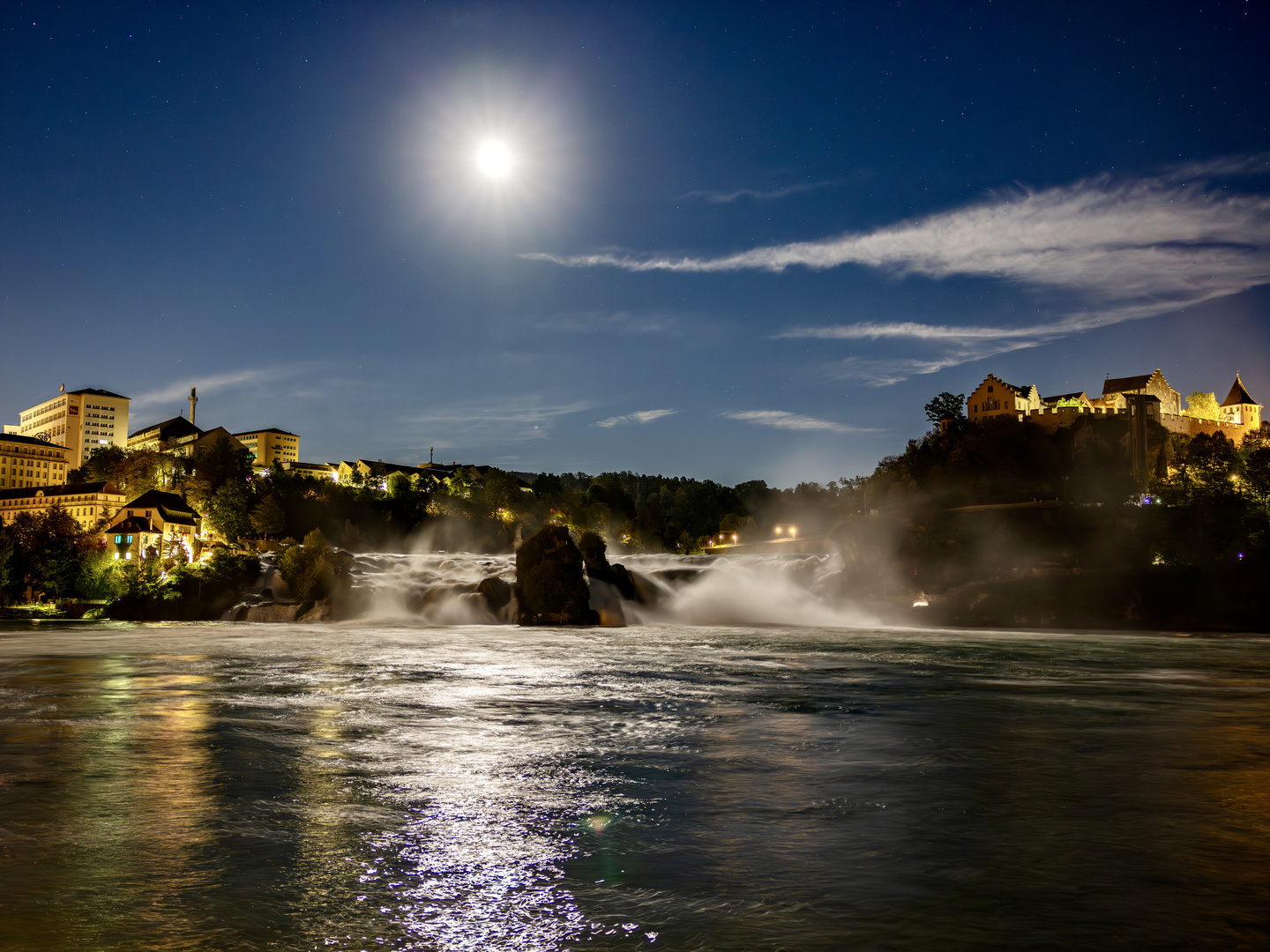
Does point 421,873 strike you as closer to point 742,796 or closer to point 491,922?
point 491,922

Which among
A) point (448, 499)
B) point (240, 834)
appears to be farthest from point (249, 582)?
point (240, 834)

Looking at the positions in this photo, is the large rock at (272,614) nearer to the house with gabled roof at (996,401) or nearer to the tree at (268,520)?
the tree at (268,520)

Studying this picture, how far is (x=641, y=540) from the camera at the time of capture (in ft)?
406

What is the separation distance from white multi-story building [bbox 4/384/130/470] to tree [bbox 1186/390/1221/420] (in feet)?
611

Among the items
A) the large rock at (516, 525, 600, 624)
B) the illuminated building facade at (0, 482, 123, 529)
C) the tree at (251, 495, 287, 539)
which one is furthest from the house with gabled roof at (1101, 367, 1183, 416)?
the illuminated building facade at (0, 482, 123, 529)

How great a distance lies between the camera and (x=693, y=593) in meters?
64.9

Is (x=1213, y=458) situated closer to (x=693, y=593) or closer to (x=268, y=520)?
(x=693, y=593)

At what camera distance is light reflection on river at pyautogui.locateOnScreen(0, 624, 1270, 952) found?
20.3ft

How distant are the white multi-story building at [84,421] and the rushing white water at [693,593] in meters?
142

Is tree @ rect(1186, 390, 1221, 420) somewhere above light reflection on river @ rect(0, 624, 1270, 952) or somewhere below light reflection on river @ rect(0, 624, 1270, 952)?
above

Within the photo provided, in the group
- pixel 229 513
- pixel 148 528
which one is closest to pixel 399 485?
pixel 229 513

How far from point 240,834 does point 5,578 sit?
8502 cm

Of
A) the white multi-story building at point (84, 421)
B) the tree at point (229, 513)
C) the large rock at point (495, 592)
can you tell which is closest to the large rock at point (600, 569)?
the large rock at point (495, 592)

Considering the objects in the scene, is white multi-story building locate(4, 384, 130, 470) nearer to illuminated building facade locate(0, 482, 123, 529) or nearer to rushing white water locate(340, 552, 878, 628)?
illuminated building facade locate(0, 482, 123, 529)
